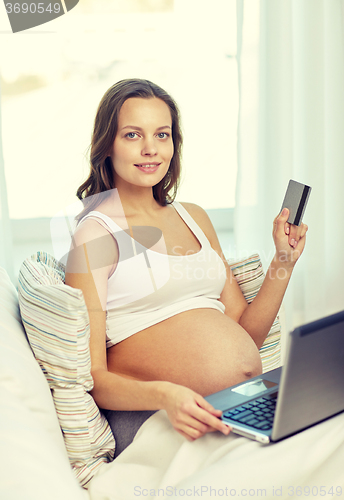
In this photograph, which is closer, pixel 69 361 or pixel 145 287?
pixel 69 361

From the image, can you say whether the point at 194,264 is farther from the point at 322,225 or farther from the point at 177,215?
the point at 322,225

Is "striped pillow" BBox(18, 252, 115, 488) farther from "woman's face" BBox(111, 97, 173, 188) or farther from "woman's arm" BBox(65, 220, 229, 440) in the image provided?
"woman's face" BBox(111, 97, 173, 188)

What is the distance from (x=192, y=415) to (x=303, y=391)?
208mm

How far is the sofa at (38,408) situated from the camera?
0.65m

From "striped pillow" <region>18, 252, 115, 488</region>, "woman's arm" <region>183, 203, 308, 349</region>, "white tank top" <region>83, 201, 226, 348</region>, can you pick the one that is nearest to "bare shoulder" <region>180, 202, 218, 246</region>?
"woman's arm" <region>183, 203, 308, 349</region>

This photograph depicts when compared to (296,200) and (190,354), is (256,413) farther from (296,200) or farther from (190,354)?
(296,200)

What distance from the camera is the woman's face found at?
1146mm

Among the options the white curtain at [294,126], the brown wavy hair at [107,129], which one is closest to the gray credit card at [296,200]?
the brown wavy hair at [107,129]

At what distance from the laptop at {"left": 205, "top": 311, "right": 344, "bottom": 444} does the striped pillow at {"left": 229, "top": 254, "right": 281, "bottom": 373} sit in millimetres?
487

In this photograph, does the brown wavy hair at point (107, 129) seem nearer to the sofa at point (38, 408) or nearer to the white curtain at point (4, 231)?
the sofa at point (38, 408)

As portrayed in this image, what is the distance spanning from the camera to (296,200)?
1.12m

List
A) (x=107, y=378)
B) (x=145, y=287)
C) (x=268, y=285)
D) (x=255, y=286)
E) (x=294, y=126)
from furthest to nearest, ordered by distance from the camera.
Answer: (x=294, y=126) → (x=255, y=286) → (x=268, y=285) → (x=145, y=287) → (x=107, y=378)

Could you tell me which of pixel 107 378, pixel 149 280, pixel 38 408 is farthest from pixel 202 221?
pixel 38 408

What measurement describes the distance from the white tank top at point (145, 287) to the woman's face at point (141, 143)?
5.6 inches
